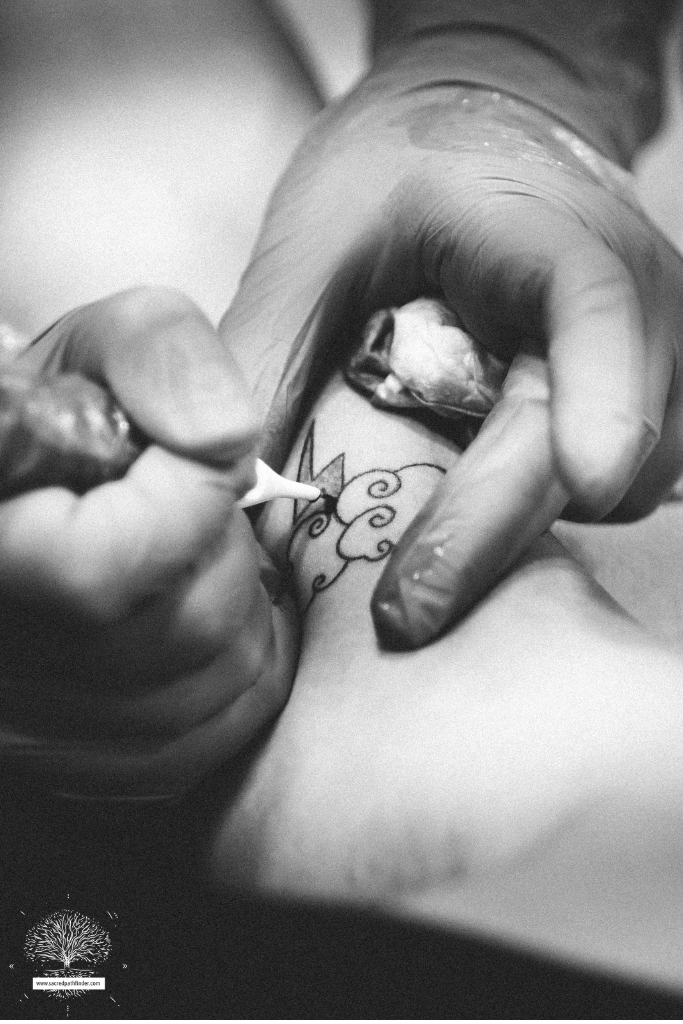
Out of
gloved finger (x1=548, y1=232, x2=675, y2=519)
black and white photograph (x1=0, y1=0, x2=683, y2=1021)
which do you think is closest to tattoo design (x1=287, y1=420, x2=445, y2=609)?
black and white photograph (x1=0, y1=0, x2=683, y2=1021)

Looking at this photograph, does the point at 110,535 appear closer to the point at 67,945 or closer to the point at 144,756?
the point at 144,756

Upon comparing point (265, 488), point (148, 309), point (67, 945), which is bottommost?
point (67, 945)

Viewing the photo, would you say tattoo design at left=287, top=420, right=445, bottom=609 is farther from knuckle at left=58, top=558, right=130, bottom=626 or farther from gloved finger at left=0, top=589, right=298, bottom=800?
knuckle at left=58, top=558, right=130, bottom=626

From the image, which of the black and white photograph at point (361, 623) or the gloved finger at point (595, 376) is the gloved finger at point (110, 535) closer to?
the black and white photograph at point (361, 623)

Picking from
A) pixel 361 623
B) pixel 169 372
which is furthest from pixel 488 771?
pixel 169 372

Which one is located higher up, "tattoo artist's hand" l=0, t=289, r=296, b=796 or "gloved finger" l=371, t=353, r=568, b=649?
"tattoo artist's hand" l=0, t=289, r=296, b=796

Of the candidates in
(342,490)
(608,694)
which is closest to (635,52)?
(342,490)
